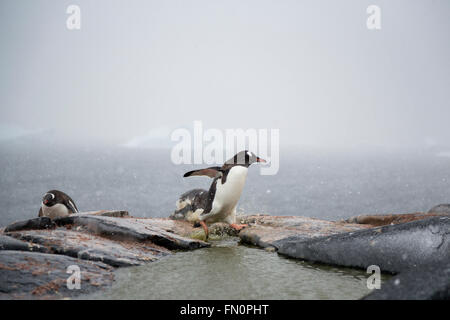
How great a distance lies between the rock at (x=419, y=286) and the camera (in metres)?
3.53

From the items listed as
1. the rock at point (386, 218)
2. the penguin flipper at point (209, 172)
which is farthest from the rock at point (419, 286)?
the rock at point (386, 218)

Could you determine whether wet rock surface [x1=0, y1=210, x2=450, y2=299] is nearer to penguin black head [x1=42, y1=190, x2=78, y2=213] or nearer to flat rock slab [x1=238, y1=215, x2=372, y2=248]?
flat rock slab [x1=238, y1=215, x2=372, y2=248]

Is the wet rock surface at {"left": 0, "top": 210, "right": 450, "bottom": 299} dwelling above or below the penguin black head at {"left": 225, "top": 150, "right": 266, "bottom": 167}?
below

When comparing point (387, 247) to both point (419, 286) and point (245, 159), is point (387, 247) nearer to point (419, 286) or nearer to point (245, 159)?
point (419, 286)

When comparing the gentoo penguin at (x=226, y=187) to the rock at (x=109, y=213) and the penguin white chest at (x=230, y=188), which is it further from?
the rock at (x=109, y=213)

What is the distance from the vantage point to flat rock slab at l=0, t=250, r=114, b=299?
409 centimetres

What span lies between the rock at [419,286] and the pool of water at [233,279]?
59 centimetres

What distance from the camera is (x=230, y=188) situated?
730cm

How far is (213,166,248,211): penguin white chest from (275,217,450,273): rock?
180 centimetres

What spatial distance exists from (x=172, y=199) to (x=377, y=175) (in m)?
62.2

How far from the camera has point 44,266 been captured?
15.0 feet

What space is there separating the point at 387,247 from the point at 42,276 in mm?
4257

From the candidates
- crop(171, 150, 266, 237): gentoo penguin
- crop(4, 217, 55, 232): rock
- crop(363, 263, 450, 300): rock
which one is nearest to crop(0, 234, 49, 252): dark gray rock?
crop(4, 217, 55, 232): rock
